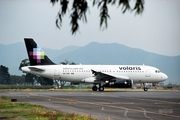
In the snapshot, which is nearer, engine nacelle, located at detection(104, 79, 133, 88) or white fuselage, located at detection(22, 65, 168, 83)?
engine nacelle, located at detection(104, 79, 133, 88)

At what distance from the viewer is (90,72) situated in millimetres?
49281

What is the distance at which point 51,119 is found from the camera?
14.6 m

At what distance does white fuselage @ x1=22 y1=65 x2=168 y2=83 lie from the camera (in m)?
48.8

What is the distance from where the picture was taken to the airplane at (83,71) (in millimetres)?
48594

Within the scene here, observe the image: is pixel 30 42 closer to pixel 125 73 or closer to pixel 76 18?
pixel 125 73

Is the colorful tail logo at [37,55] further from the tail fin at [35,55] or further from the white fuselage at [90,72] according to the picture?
the white fuselage at [90,72]

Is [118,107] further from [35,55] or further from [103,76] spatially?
[35,55]

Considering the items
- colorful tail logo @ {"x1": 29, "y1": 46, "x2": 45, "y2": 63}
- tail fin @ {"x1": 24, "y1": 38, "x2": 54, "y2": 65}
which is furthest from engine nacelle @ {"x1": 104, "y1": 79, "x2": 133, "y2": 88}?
colorful tail logo @ {"x1": 29, "y1": 46, "x2": 45, "y2": 63}

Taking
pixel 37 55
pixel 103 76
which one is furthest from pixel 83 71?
pixel 37 55

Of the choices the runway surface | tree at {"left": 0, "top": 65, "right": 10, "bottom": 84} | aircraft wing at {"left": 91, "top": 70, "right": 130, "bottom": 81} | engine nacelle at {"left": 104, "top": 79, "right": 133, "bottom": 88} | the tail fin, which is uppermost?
tree at {"left": 0, "top": 65, "right": 10, "bottom": 84}

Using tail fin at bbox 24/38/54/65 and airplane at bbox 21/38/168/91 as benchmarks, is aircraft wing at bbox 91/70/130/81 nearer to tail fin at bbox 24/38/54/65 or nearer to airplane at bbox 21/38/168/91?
airplane at bbox 21/38/168/91

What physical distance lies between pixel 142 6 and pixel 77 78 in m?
44.9

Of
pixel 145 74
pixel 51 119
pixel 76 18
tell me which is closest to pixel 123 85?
pixel 145 74

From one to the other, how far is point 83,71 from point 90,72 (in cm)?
91
